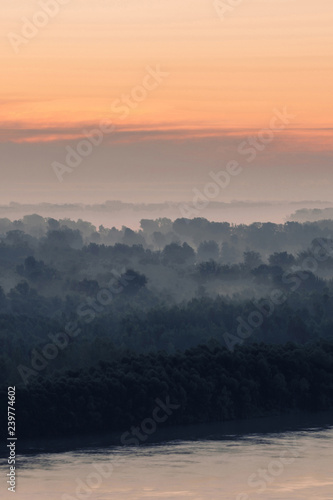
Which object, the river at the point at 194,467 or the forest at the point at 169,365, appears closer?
the river at the point at 194,467

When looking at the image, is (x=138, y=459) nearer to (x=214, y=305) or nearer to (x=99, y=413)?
(x=99, y=413)

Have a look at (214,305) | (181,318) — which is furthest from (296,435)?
(214,305)

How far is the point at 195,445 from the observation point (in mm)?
58688

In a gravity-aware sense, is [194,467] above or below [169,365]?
below

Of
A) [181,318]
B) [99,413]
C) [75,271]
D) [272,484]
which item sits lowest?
[272,484]

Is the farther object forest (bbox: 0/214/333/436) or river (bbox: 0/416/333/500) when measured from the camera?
forest (bbox: 0/214/333/436)

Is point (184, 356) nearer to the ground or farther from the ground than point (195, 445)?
farther from the ground

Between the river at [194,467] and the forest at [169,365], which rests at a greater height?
the forest at [169,365]

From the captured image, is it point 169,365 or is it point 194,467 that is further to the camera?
point 169,365

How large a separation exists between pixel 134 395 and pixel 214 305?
62.7 meters

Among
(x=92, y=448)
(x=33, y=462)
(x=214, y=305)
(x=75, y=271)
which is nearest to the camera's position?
(x=33, y=462)

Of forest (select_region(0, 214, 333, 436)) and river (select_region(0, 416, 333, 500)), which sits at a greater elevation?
forest (select_region(0, 214, 333, 436))

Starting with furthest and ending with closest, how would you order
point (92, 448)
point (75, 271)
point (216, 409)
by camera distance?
point (75, 271), point (216, 409), point (92, 448)

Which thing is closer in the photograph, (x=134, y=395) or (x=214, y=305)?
(x=134, y=395)
